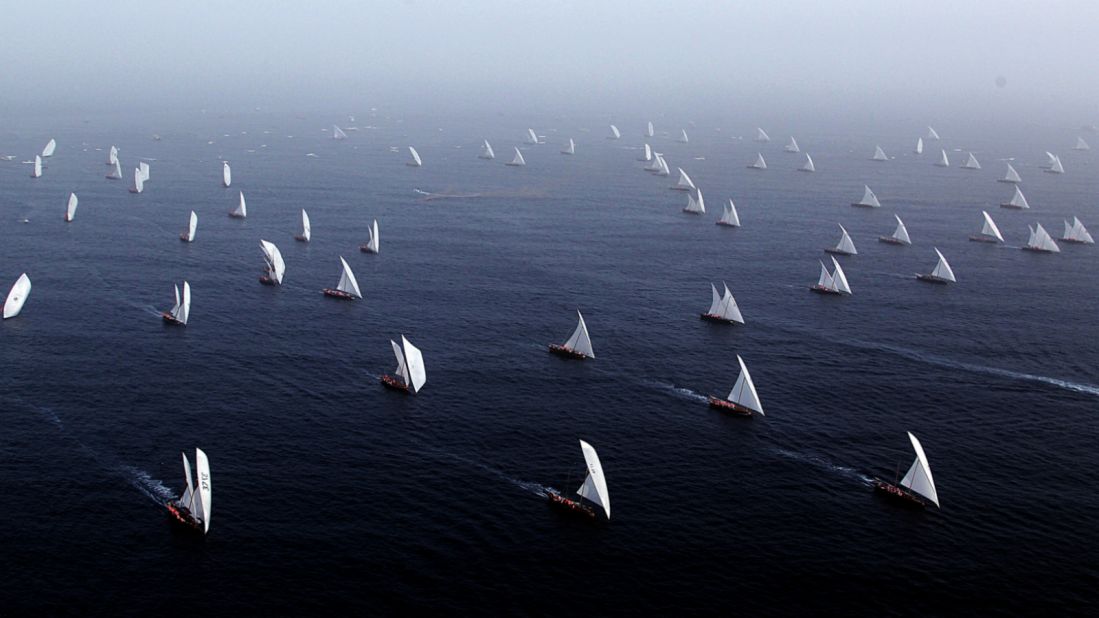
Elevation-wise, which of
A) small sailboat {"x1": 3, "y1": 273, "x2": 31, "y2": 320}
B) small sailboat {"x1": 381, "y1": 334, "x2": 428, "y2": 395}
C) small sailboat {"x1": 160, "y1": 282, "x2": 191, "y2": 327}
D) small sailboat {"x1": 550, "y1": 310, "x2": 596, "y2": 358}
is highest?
small sailboat {"x1": 550, "y1": 310, "x2": 596, "y2": 358}

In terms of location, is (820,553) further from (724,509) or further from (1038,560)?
(1038,560)

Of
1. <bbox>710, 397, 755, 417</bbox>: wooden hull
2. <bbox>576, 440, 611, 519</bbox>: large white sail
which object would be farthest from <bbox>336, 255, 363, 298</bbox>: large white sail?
<bbox>576, 440, 611, 519</bbox>: large white sail

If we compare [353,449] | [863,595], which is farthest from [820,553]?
[353,449]

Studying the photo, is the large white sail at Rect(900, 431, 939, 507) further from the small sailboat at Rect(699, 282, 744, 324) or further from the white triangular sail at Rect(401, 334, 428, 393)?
the small sailboat at Rect(699, 282, 744, 324)

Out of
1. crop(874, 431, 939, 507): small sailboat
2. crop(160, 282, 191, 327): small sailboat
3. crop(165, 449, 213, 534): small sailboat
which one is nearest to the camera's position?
crop(165, 449, 213, 534): small sailboat

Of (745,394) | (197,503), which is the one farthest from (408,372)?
(745,394)

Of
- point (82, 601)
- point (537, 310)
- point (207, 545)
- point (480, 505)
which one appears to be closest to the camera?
point (82, 601)

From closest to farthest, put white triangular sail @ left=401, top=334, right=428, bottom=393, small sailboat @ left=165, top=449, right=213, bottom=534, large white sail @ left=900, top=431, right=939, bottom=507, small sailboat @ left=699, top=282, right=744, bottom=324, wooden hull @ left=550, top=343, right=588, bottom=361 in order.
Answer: small sailboat @ left=165, top=449, right=213, bottom=534 → large white sail @ left=900, top=431, right=939, bottom=507 → white triangular sail @ left=401, top=334, right=428, bottom=393 → wooden hull @ left=550, top=343, right=588, bottom=361 → small sailboat @ left=699, top=282, right=744, bottom=324

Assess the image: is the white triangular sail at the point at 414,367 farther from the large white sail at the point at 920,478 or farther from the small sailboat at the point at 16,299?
the small sailboat at the point at 16,299
